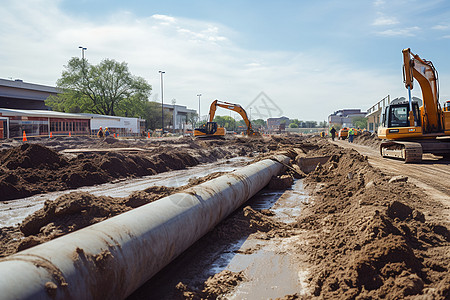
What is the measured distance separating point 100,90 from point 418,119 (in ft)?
177

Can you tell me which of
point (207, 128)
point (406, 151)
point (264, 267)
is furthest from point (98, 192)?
point (207, 128)

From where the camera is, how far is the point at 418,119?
15312mm

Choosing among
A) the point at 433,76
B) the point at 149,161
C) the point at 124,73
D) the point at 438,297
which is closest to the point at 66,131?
the point at 124,73

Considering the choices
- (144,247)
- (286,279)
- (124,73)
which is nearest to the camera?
(144,247)

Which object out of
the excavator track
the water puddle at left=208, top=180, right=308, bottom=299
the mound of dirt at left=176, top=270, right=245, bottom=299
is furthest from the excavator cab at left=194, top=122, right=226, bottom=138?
the mound of dirt at left=176, top=270, right=245, bottom=299

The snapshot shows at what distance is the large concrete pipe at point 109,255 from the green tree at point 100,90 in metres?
58.2

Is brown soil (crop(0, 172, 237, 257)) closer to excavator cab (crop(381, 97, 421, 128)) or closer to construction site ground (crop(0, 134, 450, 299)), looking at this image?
construction site ground (crop(0, 134, 450, 299))

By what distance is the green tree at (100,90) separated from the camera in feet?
189

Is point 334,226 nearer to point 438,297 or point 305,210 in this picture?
point 305,210

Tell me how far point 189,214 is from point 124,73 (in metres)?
60.9

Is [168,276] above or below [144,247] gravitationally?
below

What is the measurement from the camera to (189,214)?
4.94 meters

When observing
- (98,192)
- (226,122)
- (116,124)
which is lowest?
(98,192)

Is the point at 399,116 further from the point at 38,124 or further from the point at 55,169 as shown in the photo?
the point at 38,124
